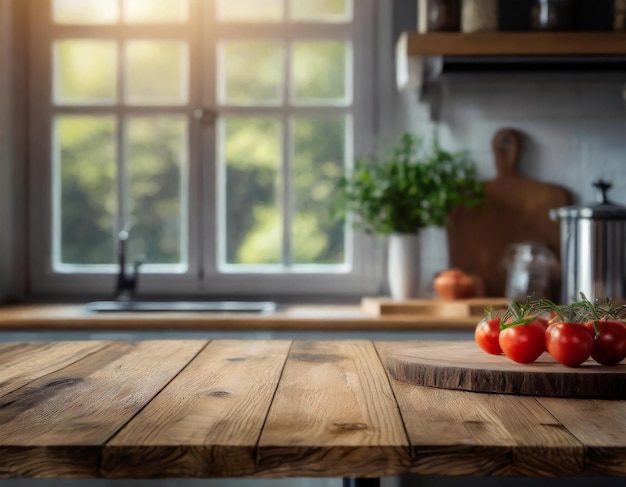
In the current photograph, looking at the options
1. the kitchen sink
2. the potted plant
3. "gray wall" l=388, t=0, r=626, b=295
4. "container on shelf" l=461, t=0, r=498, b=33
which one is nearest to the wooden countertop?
the kitchen sink

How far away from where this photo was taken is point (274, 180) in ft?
11.4

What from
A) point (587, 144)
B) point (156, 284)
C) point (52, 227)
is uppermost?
point (587, 144)

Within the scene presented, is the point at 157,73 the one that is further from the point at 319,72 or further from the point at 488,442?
the point at 488,442

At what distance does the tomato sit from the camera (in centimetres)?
146

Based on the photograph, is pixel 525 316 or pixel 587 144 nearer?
pixel 525 316

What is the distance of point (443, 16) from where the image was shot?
295 cm

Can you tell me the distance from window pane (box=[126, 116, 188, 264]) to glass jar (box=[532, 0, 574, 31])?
138cm

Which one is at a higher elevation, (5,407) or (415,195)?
(415,195)

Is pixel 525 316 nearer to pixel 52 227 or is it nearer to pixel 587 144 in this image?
pixel 587 144

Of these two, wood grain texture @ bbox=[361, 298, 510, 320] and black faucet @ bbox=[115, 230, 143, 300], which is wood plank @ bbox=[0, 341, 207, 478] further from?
black faucet @ bbox=[115, 230, 143, 300]

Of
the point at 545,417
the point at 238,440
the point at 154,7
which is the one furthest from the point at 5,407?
the point at 154,7

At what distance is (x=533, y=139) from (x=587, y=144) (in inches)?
8.1

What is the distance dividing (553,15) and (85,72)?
1774 millimetres

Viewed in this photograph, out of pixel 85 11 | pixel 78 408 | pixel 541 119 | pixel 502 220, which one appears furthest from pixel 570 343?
pixel 85 11
